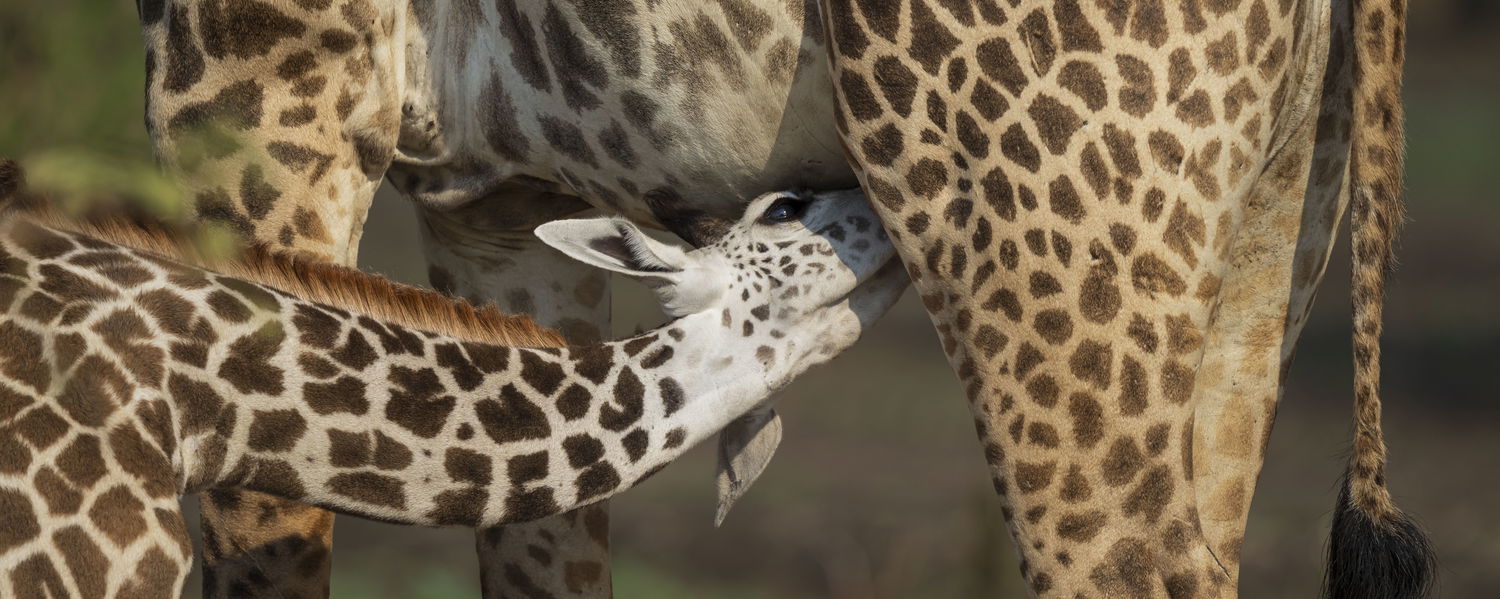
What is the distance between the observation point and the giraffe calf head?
368cm

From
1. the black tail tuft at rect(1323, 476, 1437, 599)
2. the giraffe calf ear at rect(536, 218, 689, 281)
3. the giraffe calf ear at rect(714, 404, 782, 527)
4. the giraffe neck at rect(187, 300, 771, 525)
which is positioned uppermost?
the giraffe calf ear at rect(536, 218, 689, 281)

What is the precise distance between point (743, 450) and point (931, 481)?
5.10 meters

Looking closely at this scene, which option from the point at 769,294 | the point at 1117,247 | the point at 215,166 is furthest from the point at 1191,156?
the point at 215,166

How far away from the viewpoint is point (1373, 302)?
3.74 meters

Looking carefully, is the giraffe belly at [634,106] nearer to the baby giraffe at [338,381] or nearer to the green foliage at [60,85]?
the baby giraffe at [338,381]

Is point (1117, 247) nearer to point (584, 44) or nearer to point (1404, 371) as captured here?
point (584, 44)

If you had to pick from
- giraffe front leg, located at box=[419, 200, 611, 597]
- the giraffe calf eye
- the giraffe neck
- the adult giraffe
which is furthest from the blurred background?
the giraffe calf eye

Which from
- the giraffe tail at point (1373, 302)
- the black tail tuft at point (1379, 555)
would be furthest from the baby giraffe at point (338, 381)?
the black tail tuft at point (1379, 555)

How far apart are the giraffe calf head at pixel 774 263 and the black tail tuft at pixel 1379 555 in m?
1.10

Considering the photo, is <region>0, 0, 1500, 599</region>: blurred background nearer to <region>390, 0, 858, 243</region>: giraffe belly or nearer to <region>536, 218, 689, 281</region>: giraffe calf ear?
<region>390, 0, 858, 243</region>: giraffe belly

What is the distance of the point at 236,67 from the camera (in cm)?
394

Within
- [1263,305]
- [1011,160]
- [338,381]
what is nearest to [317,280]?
[338,381]

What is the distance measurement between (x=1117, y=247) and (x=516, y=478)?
48.3 inches

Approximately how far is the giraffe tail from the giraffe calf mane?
5.62 ft
